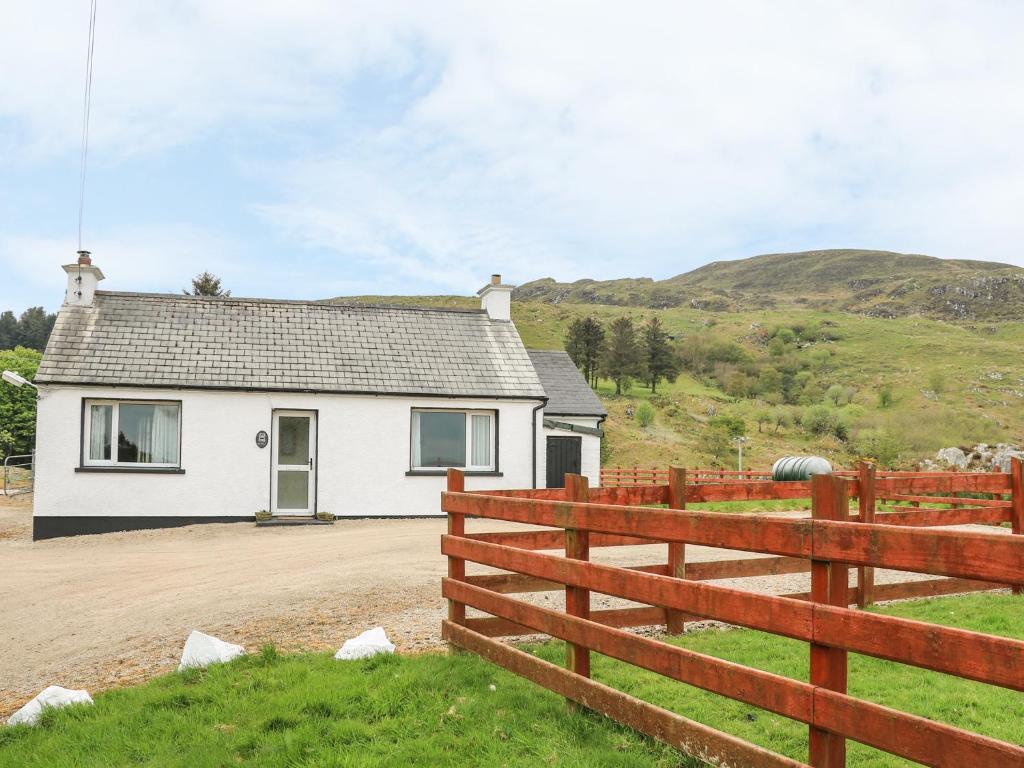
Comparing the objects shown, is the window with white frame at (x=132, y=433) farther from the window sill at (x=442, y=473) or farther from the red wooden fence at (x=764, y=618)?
the red wooden fence at (x=764, y=618)

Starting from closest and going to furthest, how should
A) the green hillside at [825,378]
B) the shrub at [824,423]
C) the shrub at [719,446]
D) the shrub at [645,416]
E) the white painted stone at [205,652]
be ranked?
the white painted stone at [205,652] → the shrub at [719,446] → the green hillside at [825,378] → the shrub at [645,416] → the shrub at [824,423]

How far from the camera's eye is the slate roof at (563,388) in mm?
27344

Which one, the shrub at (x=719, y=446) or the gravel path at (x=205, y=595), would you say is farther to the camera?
the shrub at (x=719, y=446)

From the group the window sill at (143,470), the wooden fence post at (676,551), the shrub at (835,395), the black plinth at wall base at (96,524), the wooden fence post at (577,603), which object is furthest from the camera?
the shrub at (835,395)

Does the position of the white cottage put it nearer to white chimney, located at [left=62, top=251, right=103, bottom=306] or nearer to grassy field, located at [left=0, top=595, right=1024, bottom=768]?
white chimney, located at [left=62, top=251, right=103, bottom=306]

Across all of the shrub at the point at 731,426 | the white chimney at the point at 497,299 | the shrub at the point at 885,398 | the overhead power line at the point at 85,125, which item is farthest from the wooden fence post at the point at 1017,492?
the shrub at the point at 885,398

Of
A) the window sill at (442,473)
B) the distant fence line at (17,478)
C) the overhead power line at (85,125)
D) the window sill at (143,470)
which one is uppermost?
the overhead power line at (85,125)

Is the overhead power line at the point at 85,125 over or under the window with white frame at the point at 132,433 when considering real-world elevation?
over

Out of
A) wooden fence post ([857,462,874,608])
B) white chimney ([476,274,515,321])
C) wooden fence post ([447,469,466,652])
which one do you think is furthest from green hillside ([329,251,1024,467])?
wooden fence post ([447,469,466,652])

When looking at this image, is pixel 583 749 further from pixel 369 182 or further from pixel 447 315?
Answer: pixel 369 182

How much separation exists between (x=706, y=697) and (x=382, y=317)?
17.0 meters

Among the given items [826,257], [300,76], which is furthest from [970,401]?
[826,257]

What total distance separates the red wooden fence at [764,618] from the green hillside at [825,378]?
3490 centimetres

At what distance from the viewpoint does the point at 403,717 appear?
14.6 ft
